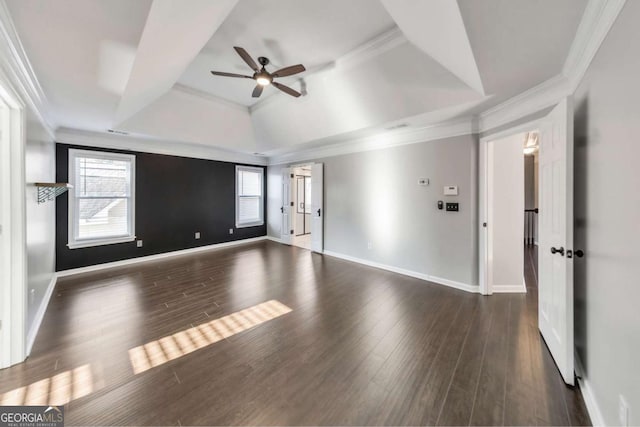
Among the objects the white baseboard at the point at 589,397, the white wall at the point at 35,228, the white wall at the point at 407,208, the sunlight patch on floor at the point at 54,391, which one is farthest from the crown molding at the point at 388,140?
the sunlight patch on floor at the point at 54,391

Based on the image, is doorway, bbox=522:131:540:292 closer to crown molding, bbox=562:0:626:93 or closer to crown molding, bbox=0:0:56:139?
crown molding, bbox=562:0:626:93

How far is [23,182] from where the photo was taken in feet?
6.75

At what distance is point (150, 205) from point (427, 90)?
5.52m

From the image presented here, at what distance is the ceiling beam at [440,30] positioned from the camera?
1.63 m

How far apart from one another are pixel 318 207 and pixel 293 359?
13.1 feet

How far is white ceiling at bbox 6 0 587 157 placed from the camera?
5.31 ft

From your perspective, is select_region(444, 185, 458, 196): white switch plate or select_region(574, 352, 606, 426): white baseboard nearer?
select_region(574, 352, 606, 426): white baseboard

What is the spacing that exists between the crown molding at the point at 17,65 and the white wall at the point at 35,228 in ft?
0.79

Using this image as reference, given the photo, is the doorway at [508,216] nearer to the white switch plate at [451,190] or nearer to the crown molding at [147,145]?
the white switch plate at [451,190]

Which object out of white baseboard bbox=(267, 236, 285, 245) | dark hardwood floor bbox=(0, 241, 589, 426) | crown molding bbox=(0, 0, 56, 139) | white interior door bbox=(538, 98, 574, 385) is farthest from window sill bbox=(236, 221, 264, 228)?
white interior door bbox=(538, 98, 574, 385)

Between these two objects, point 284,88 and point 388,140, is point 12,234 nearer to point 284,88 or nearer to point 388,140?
point 284,88

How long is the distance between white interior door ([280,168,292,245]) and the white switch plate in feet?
13.6

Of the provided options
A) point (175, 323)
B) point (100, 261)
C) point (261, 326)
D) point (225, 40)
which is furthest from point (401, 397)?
point (100, 261)

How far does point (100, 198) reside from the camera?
454 centimetres
